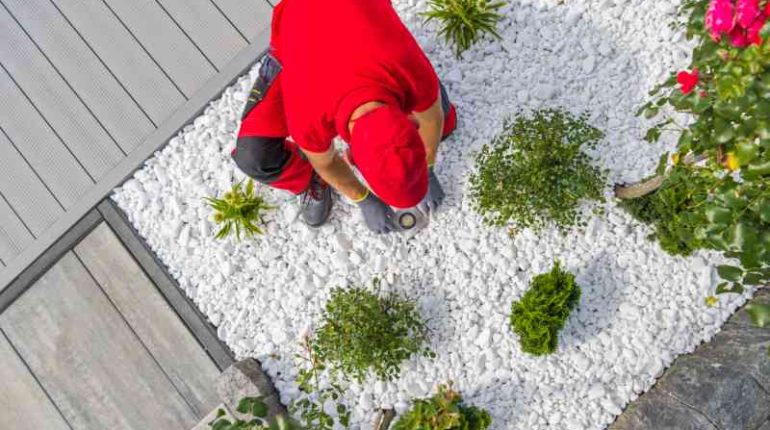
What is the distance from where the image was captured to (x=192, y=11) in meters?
3.59

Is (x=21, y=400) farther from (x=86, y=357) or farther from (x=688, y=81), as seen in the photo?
(x=688, y=81)

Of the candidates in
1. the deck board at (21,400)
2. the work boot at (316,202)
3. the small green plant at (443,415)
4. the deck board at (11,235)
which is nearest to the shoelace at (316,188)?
the work boot at (316,202)

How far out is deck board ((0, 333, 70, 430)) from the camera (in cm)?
339

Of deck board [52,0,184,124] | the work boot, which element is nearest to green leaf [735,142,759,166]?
the work boot

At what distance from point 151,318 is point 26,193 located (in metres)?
1.09

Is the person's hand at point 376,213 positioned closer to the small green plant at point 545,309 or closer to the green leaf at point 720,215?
the small green plant at point 545,309

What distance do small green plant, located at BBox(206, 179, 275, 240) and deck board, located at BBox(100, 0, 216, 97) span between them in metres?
0.72

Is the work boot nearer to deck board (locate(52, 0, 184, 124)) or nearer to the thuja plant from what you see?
deck board (locate(52, 0, 184, 124))

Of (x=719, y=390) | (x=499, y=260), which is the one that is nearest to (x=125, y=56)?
(x=499, y=260)

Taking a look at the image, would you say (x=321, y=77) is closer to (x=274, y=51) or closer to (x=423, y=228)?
(x=274, y=51)

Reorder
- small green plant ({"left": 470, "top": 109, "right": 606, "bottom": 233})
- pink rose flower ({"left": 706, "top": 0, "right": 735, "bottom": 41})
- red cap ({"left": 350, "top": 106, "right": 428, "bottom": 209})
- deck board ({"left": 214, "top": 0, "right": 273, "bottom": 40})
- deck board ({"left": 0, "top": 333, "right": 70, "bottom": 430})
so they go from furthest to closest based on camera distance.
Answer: deck board ({"left": 214, "top": 0, "right": 273, "bottom": 40})
deck board ({"left": 0, "top": 333, "right": 70, "bottom": 430})
small green plant ({"left": 470, "top": 109, "right": 606, "bottom": 233})
red cap ({"left": 350, "top": 106, "right": 428, "bottom": 209})
pink rose flower ({"left": 706, "top": 0, "right": 735, "bottom": 41})

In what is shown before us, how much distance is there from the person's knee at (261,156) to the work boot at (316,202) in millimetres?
242

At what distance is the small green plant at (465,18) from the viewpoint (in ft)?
10.2

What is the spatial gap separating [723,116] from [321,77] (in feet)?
3.91
